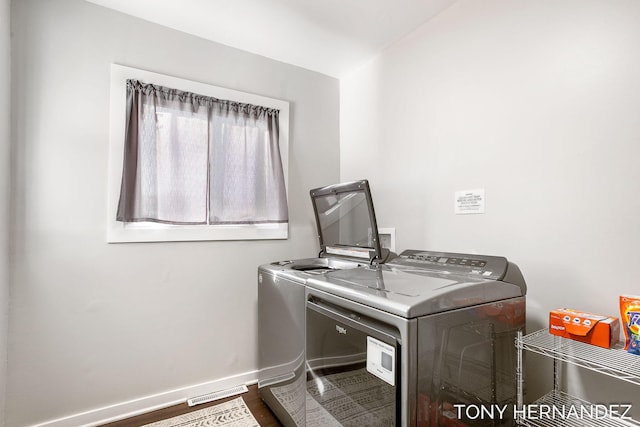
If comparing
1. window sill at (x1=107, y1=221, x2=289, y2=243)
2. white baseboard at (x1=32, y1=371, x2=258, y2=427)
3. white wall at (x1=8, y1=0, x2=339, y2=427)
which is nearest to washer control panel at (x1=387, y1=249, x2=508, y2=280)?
window sill at (x1=107, y1=221, x2=289, y2=243)

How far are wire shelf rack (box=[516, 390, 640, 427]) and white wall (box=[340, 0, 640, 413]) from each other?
5cm

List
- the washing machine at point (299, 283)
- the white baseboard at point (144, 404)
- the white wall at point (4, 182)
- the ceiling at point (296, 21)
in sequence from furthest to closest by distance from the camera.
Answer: the ceiling at point (296, 21), the white baseboard at point (144, 404), the washing machine at point (299, 283), the white wall at point (4, 182)

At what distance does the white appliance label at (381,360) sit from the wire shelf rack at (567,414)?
62 centimetres

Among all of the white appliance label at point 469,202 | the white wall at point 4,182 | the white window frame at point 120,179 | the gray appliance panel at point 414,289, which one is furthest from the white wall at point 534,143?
the white wall at point 4,182

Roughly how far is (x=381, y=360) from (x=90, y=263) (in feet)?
5.78

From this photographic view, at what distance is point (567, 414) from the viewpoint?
1.35 meters

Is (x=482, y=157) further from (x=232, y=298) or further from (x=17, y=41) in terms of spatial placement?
(x=17, y=41)

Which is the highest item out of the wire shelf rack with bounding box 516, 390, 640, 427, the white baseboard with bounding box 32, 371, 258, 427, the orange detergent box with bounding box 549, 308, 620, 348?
the orange detergent box with bounding box 549, 308, 620, 348

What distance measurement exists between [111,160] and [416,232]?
1.98 metres

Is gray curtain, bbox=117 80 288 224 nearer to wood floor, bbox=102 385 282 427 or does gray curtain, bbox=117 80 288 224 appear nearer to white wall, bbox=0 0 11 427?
white wall, bbox=0 0 11 427

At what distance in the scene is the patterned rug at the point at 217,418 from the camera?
1.89m

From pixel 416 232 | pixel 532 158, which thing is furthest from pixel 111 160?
pixel 532 158

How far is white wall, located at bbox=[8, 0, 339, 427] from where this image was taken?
176 centimetres

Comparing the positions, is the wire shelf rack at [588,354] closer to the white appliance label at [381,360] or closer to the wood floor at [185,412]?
the white appliance label at [381,360]
